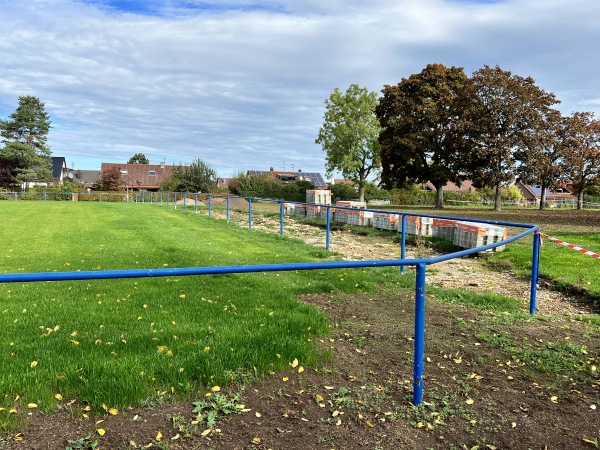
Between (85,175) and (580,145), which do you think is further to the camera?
(85,175)

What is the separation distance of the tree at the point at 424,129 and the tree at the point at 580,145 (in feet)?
30.1

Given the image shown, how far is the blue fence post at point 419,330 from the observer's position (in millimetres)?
3348

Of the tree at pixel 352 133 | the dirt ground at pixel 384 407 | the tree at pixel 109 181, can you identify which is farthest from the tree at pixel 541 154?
the tree at pixel 109 181

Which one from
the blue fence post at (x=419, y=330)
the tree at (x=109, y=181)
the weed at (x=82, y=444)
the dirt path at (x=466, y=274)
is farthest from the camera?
the tree at (x=109, y=181)

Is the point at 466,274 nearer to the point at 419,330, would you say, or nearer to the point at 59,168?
the point at 419,330

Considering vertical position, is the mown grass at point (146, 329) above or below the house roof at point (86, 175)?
below

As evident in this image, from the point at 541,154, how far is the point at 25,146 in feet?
196

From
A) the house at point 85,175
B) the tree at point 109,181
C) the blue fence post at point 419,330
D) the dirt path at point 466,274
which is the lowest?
the dirt path at point 466,274

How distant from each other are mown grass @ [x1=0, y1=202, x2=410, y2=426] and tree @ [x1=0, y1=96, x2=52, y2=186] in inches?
2288

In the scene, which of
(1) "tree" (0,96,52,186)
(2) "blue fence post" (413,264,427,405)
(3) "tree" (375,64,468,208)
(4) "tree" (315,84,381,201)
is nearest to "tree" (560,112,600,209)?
(3) "tree" (375,64,468,208)

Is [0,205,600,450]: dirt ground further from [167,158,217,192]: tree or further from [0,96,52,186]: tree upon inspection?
[0,96,52,186]: tree

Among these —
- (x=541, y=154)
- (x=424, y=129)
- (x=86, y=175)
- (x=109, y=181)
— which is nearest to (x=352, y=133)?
(x=424, y=129)

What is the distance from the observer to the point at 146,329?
491 cm

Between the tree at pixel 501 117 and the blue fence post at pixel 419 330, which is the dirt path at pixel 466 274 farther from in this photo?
the tree at pixel 501 117
